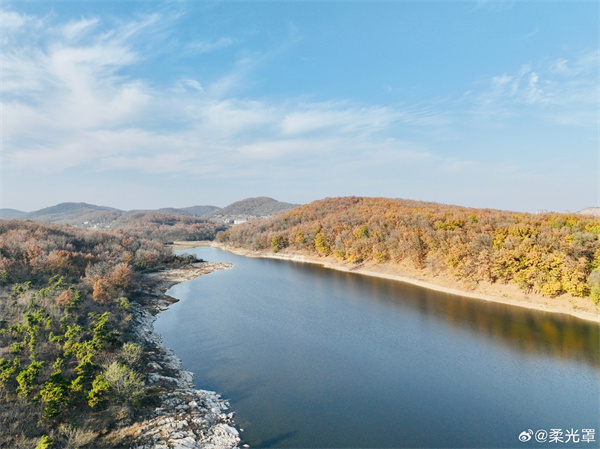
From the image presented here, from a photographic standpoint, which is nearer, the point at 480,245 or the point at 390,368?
the point at 390,368

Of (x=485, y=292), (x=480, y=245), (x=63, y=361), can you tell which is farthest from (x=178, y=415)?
(x=480, y=245)

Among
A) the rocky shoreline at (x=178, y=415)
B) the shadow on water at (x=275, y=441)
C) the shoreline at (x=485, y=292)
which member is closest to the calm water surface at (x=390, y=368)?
the shadow on water at (x=275, y=441)

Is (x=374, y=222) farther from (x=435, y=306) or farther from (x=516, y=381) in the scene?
(x=516, y=381)

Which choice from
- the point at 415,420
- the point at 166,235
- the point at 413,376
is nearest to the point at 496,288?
the point at 413,376

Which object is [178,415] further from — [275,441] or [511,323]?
[511,323]

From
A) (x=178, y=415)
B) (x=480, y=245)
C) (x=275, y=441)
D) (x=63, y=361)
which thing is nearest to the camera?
(x=275, y=441)

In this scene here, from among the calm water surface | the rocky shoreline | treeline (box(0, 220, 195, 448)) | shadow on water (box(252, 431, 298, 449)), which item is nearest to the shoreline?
the calm water surface
